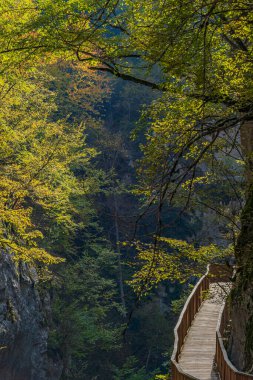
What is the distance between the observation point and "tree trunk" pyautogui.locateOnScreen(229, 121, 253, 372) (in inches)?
520

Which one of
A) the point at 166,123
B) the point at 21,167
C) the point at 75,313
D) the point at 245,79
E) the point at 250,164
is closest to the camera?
the point at 245,79

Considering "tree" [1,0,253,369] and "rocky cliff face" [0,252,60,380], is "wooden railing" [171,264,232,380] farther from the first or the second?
"rocky cliff face" [0,252,60,380]

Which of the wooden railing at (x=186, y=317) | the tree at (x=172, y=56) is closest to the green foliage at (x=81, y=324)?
the wooden railing at (x=186, y=317)

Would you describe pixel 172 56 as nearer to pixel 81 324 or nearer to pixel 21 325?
pixel 21 325

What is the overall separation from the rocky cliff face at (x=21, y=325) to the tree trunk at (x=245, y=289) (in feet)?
34.3

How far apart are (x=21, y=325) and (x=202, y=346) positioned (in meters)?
10.1

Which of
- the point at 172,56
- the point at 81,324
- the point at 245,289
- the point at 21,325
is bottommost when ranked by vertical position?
the point at 21,325

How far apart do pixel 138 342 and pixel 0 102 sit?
1045 inches

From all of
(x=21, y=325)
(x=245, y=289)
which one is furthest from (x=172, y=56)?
(x=21, y=325)

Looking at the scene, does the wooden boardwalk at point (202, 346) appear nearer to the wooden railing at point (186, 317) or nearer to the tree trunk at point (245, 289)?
the wooden railing at point (186, 317)

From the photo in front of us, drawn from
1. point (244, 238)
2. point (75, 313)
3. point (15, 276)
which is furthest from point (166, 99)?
point (75, 313)

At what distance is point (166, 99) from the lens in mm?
12195

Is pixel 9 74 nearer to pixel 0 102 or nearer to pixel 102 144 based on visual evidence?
pixel 0 102

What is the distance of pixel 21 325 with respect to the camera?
2523cm
